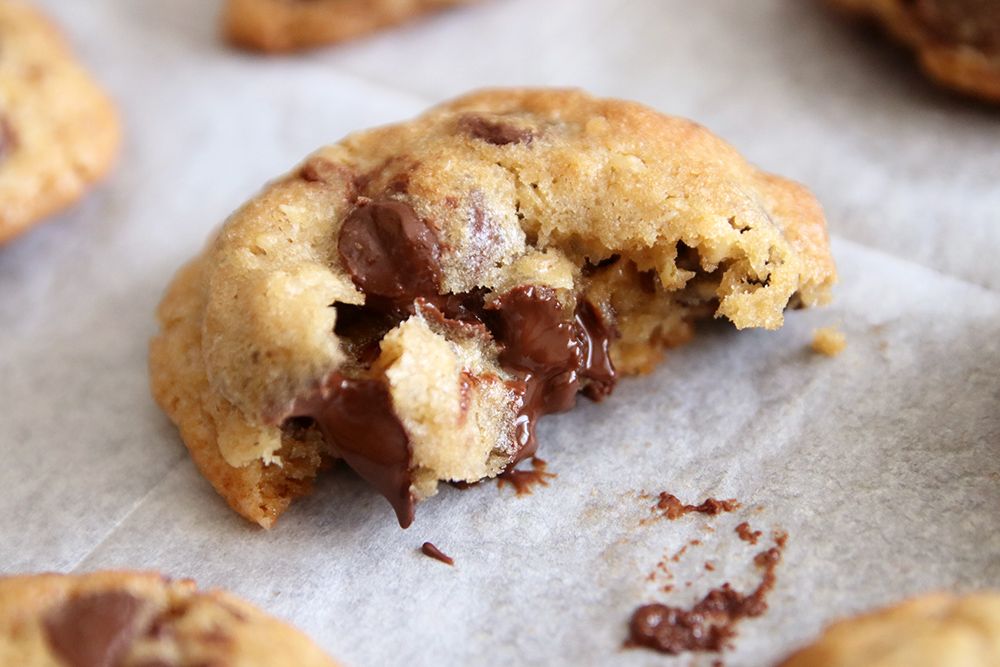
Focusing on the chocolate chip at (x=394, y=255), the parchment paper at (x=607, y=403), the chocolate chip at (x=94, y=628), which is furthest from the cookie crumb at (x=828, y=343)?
the chocolate chip at (x=94, y=628)

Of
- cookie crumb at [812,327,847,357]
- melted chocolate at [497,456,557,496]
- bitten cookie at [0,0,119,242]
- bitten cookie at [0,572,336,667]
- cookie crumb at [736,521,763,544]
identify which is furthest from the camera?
bitten cookie at [0,0,119,242]

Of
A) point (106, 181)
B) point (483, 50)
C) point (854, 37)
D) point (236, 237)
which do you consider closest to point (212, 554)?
point (236, 237)

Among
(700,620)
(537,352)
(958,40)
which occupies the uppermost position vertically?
(958,40)

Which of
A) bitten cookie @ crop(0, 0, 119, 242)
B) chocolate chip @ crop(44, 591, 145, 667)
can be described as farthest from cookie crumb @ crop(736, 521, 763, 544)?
bitten cookie @ crop(0, 0, 119, 242)

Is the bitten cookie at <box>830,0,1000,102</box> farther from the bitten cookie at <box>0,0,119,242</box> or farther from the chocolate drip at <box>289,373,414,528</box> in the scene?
the bitten cookie at <box>0,0,119,242</box>

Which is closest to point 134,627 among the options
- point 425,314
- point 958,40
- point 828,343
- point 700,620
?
point 425,314

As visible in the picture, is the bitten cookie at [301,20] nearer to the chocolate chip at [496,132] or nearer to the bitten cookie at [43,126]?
the bitten cookie at [43,126]

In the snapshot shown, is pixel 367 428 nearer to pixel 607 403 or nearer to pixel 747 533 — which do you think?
pixel 607 403
